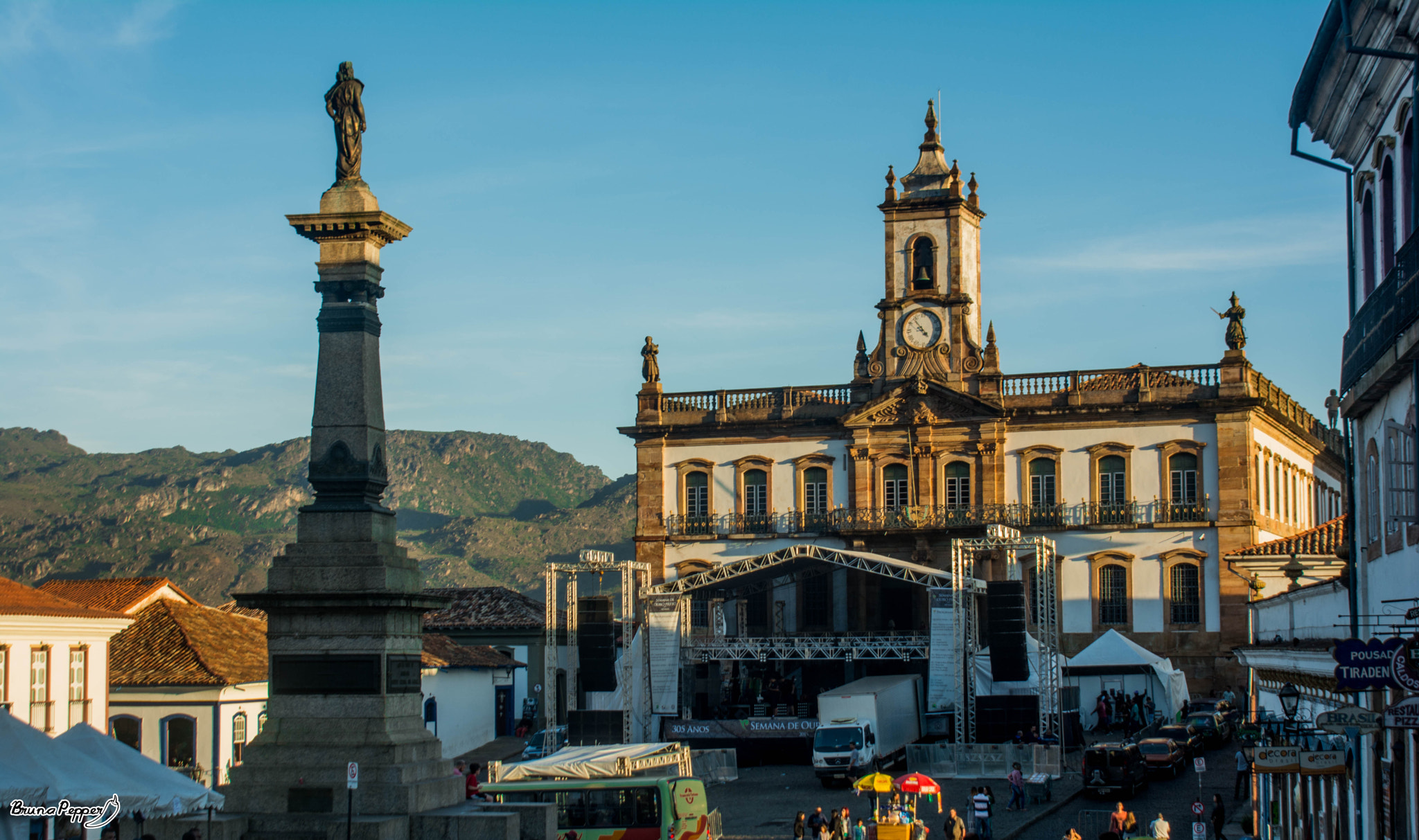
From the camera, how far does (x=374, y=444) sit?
20750 mm

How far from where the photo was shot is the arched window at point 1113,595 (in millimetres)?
53156

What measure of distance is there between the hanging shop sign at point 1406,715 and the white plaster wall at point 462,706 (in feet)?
115

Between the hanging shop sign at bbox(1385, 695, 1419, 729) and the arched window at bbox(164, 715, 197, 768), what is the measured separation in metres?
28.0

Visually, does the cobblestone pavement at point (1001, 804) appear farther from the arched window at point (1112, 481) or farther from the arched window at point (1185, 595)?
the arched window at point (1112, 481)

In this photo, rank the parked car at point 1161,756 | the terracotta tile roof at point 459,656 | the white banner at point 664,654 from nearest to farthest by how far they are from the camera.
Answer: the parked car at point 1161,756
the white banner at point 664,654
the terracotta tile roof at point 459,656

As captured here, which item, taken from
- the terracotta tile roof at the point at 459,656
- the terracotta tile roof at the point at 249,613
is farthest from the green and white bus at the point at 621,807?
the terracotta tile roof at the point at 459,656

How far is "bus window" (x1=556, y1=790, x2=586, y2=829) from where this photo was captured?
2523cm

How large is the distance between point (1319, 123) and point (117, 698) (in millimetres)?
27540

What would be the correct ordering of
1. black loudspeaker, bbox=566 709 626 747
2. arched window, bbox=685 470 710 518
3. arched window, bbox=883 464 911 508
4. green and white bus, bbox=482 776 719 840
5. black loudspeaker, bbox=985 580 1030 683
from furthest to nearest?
arched window, bbox=685 470 710 518 → arched window, bbox=883 464 911 508 → black loudspeaker, bbox=566 709 626 747 → black loudspeaker, bbox=985 580 1030 683 → green and white bus, bbox=482 776 719 840

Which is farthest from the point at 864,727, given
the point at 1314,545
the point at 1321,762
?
the point at 1321,762

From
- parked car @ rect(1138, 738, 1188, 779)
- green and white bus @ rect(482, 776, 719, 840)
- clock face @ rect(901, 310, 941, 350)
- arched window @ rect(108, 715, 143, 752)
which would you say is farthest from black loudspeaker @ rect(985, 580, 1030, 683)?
arched window @ rect(108, 715, 143, 752)

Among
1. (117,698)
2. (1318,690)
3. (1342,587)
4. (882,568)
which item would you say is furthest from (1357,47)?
(882,568)

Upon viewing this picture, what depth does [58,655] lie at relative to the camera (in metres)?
31.6

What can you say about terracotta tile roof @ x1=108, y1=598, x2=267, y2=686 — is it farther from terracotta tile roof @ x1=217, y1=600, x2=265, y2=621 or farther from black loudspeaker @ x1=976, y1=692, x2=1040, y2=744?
black loudspeaker @ x1=976, y1=692, x2=1040, y2=744
